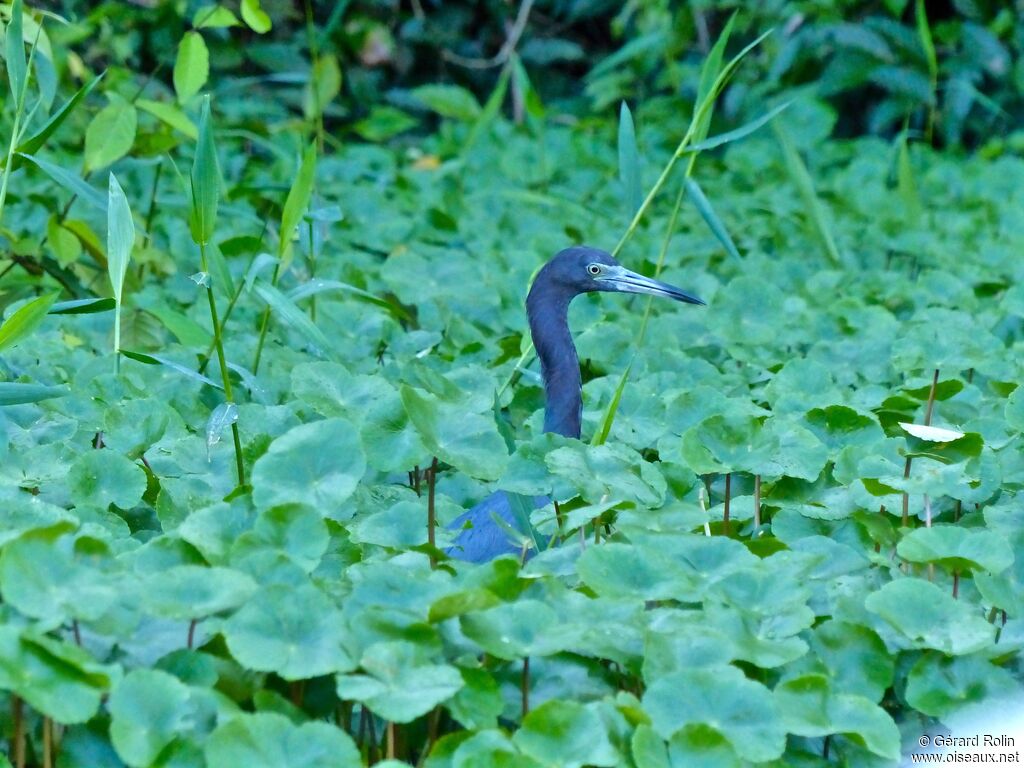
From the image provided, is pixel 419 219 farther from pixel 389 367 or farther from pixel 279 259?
pixel 279 259

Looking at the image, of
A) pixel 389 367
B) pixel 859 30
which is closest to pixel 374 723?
pixel 389 367

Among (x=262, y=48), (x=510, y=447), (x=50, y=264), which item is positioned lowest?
(x=262, y=48)

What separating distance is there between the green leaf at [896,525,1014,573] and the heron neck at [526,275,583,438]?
3.76 ft

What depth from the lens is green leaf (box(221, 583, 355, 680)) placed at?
1934 mm

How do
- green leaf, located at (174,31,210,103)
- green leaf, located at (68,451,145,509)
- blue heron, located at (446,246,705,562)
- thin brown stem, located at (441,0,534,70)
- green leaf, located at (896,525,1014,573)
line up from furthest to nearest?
thin brown stem, located at (441,0,534,70) → green leaf, located at (174,31,210,103) → blue heron, located at (446,246,705,562) → green leaf, located at (68,451,145,509) → green leaf, located at (896,525,1014,573)

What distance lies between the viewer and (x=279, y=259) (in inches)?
122

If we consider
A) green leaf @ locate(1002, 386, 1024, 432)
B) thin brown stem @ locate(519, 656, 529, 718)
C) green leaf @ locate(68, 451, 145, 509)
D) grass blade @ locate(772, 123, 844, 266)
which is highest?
thin brown stem @ locate(519, 656, 529, 718)

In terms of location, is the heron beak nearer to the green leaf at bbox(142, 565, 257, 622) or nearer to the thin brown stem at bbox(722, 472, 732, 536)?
the thin brown stem at bbox(722, 472, 732, 536)

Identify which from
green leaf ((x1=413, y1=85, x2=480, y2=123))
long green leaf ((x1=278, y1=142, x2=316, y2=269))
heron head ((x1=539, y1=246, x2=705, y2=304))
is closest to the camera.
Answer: long green leaf ((x1=278, y1=142, x2=316, y2=269))

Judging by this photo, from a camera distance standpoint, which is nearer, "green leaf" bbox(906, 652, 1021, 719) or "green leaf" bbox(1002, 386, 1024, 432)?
"green leaf" bbox(906, 652, 1021, 719)

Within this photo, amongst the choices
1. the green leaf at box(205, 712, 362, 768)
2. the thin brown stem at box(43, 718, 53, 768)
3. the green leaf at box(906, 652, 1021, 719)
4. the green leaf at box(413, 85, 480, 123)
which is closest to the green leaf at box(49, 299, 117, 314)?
the thin brown stem at box(43, 718, 53, 768)

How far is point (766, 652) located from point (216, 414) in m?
1.16

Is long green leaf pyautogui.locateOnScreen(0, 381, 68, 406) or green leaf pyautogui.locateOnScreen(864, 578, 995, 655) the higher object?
long green leaf pyautogui.locateOnScreen(0, 381, 68, 406)

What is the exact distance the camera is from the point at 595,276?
3.70 meters
